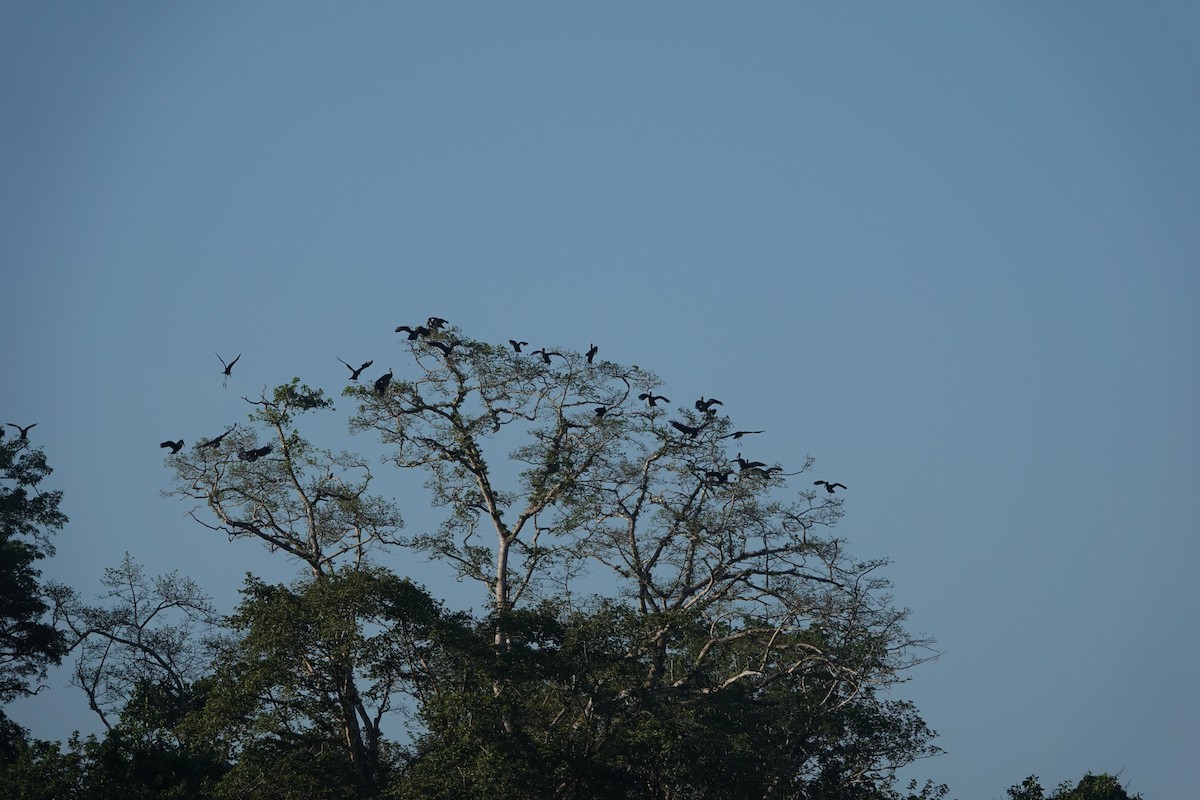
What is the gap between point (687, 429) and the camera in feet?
86.8

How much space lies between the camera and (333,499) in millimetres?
25250

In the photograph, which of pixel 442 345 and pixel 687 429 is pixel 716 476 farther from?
pixel 442 345

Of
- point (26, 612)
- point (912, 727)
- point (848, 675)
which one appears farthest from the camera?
point (26, 612)

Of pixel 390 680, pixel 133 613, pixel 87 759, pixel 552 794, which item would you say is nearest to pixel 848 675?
pixel 552 794

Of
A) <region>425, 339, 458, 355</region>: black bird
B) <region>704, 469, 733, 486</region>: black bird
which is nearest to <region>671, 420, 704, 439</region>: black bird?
<region>704, 469, 733, 486</region>: black bird

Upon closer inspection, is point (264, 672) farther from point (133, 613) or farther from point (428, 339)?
point (133, 613)

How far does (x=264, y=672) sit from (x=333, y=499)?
361cm

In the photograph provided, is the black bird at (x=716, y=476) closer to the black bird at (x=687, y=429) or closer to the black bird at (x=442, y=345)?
the black bird at (x=687, y=429)

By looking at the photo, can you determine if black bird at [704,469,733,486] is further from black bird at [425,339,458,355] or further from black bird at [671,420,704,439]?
black bird at [425,339,458,355]

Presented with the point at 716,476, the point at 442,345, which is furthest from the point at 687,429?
the point at 442,345

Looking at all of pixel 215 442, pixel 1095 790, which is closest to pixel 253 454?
pixel 215 442

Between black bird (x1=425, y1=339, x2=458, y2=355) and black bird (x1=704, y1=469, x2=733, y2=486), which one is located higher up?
black bird (x1=425, y1=339, x2=458, y2=355)

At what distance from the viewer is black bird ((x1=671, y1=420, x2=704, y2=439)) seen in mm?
26453

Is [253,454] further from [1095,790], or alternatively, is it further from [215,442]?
[1095,790]
